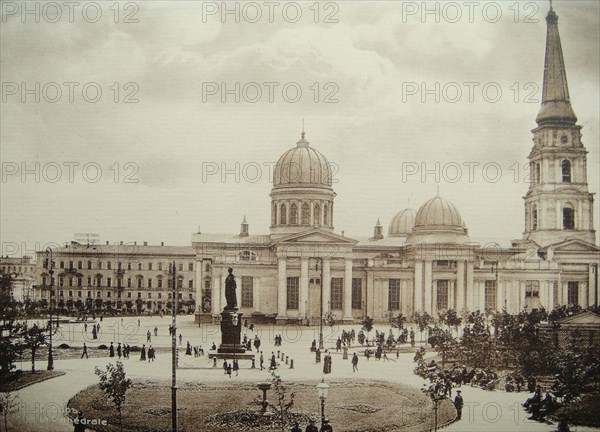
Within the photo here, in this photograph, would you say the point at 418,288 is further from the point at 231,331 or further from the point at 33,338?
the point at 33,338

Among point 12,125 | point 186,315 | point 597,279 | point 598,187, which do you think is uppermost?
point 12,125

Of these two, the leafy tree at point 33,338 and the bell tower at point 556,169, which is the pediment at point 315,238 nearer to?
the bell tower at point 556,169

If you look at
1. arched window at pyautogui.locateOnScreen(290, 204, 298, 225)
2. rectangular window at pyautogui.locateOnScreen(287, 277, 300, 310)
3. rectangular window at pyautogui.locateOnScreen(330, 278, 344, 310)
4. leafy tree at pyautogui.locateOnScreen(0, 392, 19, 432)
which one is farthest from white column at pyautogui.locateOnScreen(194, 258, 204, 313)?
leafy tree at pyautogui.locateOnScreen(0, 392, 19, 432)

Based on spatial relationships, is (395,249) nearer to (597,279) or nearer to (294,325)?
(294,325)

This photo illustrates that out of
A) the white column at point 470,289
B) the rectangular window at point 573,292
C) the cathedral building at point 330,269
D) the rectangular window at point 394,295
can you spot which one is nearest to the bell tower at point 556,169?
the rectangular window at point 573,292

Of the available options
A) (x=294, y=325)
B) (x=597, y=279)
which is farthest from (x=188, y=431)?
(x=294, y=325)

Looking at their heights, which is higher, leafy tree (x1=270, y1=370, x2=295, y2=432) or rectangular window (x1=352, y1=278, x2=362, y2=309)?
rectangular window (x1=352, y1=278, x2=362, y2=309)

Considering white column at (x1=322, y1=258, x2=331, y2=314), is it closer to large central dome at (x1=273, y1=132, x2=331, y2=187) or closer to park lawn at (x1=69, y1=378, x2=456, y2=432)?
large central dome at (x1=273, y1=132, x2=331, y2=187)
